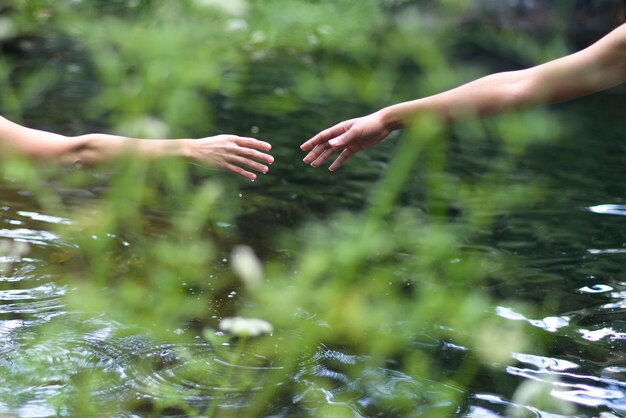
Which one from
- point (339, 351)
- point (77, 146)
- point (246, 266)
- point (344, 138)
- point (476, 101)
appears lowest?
point (339, 351)

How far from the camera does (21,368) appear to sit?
2.14 metres

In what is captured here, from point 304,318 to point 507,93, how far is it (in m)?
0.82

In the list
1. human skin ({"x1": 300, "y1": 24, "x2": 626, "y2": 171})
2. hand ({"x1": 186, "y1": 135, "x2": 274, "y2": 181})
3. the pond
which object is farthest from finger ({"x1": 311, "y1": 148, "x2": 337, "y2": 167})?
the pond

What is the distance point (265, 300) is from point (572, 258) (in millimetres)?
1121

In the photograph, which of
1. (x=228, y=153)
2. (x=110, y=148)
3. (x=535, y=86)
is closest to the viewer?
(x=535, y=86)

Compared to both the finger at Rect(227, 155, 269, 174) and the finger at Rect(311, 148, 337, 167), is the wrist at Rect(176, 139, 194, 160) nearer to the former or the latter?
the finger at Rect(227, 155, 269, 174)

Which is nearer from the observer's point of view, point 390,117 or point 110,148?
point 390,117

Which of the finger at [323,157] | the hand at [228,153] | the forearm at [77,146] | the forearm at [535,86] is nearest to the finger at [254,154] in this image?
the hand at [228,153]

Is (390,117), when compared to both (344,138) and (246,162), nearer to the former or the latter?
(344,138)

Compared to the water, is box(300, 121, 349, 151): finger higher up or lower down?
higher up

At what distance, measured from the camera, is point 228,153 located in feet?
7.70

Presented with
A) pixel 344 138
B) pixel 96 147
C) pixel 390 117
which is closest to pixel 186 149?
pixel 96 147

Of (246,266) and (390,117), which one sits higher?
(390,117)

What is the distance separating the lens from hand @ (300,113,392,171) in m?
2.35
